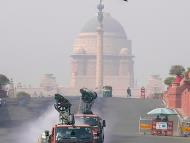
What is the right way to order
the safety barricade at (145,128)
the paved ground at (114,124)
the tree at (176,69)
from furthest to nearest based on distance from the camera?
the tree at (176,69)
the safety barricade at (145,128)
the paved ground at (114,124)

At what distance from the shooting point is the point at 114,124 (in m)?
54.0

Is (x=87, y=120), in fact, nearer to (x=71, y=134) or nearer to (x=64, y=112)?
(x=64, y=112)

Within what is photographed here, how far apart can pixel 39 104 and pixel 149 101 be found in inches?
424

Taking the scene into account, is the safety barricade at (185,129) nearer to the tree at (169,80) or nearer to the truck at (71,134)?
the truck at (71,134)

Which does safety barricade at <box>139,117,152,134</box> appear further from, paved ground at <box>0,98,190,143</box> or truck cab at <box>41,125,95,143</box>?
truck cab at <box>41,125,95,143</box>

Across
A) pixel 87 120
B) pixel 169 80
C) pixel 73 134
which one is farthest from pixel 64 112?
pixel 169 80

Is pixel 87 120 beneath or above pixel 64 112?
beneath

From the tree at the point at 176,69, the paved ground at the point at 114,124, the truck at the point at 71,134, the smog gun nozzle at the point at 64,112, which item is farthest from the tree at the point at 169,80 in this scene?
the truck at the point at 71,134

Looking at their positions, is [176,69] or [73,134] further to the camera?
[176,69]

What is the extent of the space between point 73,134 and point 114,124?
3008 centimetres

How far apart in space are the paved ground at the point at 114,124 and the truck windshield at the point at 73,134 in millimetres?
9526

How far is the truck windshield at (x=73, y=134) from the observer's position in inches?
938

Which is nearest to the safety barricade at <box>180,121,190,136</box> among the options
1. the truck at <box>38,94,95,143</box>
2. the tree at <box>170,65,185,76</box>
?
the truck at <box>38,94,95,143</box>

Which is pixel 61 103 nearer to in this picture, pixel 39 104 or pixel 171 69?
pixel 39 104
